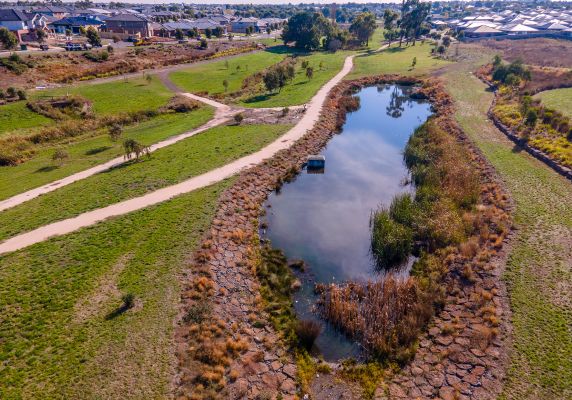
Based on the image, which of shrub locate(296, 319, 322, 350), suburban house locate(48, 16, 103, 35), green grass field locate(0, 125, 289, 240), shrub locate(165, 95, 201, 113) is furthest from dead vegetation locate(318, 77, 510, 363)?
suburban house locate(48, 16, 103, 35)

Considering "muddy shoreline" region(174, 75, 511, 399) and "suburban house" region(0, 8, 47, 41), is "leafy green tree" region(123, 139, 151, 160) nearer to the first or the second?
"muddy shoreline" region(174, 75, 511, 399)

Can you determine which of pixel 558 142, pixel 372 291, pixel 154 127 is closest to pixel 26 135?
pixel 154 127

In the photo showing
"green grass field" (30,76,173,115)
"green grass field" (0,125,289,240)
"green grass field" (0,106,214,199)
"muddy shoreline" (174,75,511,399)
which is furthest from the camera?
"green grass field" (30,76,173,115)

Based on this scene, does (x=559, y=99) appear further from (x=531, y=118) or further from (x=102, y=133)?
(x=102, y=133)

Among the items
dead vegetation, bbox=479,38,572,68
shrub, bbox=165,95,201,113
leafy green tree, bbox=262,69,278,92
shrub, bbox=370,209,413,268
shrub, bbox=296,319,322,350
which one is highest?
dead vegetation, bbox=479,38,572,68

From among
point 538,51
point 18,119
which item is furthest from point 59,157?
point 538,51

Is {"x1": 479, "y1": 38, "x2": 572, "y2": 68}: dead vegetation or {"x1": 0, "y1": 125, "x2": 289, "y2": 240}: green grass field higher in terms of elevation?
{"x1": 479, "y1": 38, "x2": 572, "y2": 68}: dead vegetation
